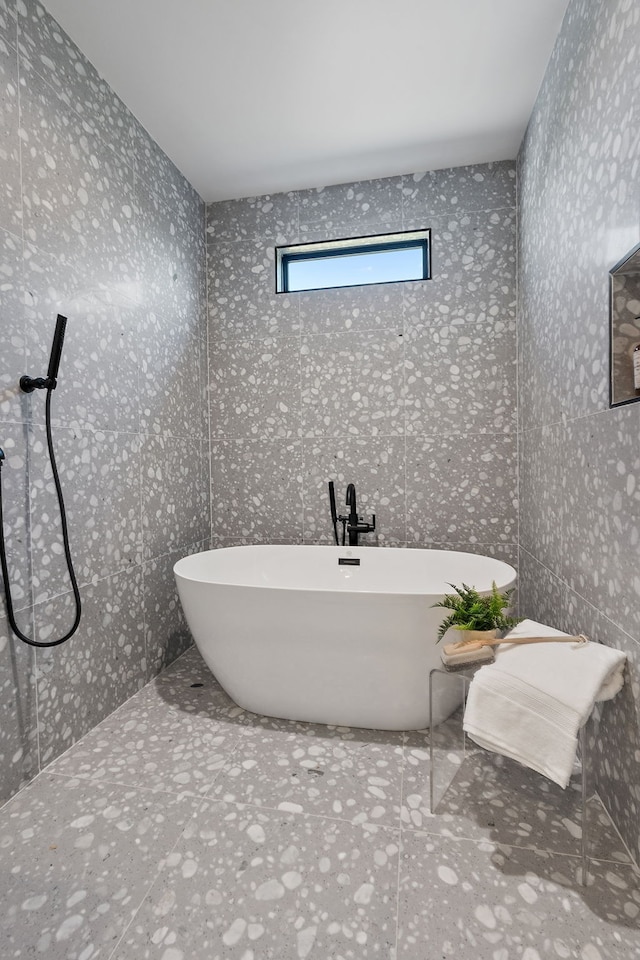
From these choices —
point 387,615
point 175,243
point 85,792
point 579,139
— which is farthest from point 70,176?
point 85,792

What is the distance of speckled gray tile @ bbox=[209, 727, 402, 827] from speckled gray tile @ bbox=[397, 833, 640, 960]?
0.21 m

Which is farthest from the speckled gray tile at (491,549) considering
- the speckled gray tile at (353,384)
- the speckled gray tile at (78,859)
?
the speckled gray tile at (78,859)

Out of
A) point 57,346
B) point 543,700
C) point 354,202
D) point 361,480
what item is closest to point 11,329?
point 57,346

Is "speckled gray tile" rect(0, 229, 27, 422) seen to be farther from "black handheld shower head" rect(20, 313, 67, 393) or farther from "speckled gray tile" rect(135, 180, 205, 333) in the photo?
"speckled gray tile" rect(135, 180, 205, 333)

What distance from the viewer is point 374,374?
281cm

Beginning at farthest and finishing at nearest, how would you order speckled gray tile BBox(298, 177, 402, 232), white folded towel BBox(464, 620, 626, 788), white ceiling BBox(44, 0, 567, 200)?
speckled gray tile BBox(298, 177, 402, 232) < white ceiling BBox(44, 0, 567, 200) < white folded towel BBox(464, 620, 626, 788)

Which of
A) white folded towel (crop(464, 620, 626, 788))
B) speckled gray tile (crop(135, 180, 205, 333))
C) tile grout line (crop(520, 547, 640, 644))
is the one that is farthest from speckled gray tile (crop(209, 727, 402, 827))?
speckled gray tile (crop(135, 180, 205, 333))

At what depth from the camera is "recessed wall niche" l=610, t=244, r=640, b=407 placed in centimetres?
123

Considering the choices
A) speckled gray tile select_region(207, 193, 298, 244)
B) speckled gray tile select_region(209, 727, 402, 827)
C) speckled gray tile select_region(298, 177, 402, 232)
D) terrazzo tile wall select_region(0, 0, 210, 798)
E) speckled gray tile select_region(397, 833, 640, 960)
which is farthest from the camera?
speckled gray tile select_region(207, 193, 298, 244)

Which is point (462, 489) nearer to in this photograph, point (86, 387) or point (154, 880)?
point (86, 387)

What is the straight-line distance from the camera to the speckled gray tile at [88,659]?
1.69 m

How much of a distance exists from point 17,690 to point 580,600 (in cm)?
200

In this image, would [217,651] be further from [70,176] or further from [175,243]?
[175,243]

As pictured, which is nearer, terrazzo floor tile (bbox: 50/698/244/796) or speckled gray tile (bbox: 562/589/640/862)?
speckled gray tile (bbox: 562/589/640/862)
